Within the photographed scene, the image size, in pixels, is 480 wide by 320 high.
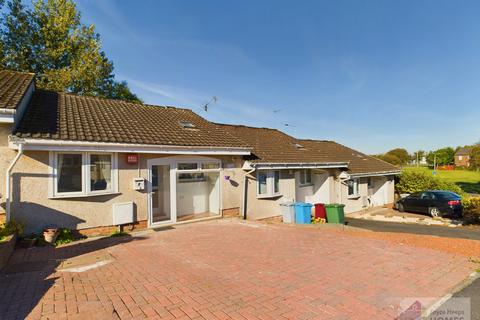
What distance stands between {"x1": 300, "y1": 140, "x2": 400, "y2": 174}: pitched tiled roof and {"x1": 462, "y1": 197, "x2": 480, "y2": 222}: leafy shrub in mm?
6595

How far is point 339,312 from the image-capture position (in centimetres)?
448

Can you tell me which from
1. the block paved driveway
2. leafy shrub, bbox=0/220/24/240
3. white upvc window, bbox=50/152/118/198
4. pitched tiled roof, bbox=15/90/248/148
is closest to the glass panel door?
pitched tiled roof, bbox=15/90/248/148

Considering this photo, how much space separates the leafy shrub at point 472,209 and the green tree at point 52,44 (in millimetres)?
27211

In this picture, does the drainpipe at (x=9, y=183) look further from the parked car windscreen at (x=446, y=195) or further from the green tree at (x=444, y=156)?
the green tree at (x=444, y=156)

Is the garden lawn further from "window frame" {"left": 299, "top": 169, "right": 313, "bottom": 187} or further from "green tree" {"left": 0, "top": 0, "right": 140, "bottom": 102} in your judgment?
"green tree" {"left": 0, "top": 0, "right": 140, "bottom": 102}

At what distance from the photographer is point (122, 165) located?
32.8 ft

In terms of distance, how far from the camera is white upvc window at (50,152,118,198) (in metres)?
8.85

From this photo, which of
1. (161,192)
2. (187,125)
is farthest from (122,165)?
(187,125)

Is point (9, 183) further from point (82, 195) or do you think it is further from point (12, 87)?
point (12, 87)

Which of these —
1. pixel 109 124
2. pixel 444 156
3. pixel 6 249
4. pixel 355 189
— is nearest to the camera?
pixel 6 249

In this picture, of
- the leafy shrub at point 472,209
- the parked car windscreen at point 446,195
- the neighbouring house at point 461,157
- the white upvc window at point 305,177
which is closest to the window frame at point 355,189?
the white upvc window at point 305,177

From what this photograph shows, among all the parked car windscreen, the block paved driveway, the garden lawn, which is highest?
the parked car windscreen

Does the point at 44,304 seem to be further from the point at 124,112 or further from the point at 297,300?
the point at 124,112

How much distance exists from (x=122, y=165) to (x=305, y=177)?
1253 cm
